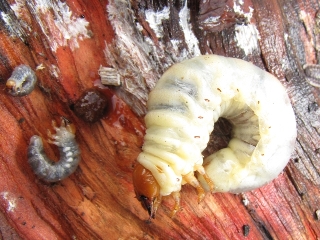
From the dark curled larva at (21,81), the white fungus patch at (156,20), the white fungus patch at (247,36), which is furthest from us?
the white fungus patch at (247,36)

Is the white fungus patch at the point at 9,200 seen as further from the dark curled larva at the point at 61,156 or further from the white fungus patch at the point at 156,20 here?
the white fungus patch at the point at 156,20

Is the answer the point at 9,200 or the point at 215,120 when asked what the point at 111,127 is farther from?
the point at 9,200

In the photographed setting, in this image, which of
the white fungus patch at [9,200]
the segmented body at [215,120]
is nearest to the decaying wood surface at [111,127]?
the white fungus patch at [9,200]

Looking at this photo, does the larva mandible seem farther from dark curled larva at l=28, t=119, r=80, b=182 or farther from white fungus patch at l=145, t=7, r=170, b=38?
dark curled larva at l=28, t=119, r=80, b=182

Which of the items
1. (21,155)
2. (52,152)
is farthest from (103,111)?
(21,155)

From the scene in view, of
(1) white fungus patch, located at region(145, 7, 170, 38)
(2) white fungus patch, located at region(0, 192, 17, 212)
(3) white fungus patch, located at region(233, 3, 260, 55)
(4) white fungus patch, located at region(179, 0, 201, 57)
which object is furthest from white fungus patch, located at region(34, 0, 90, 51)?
(3) white fungus patch, located at region(233, 3, 260, 55)

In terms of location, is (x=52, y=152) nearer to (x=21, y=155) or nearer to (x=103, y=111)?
(x=21, y=155)
